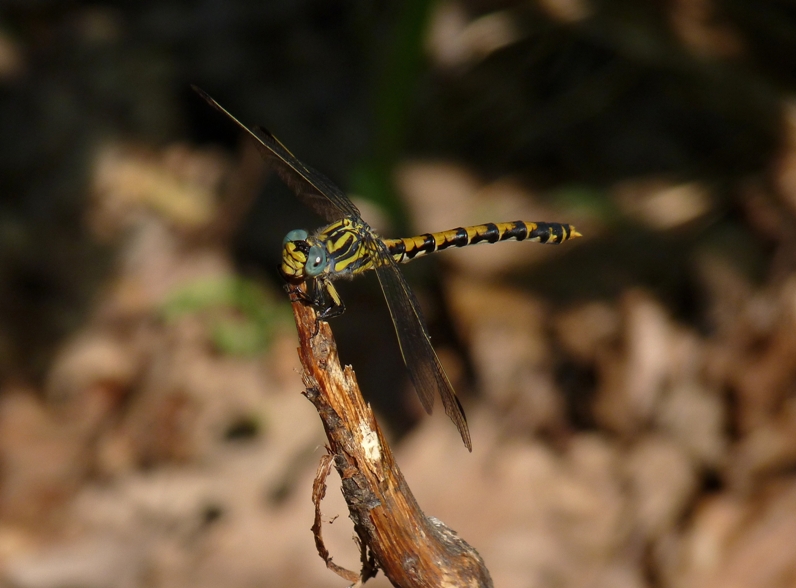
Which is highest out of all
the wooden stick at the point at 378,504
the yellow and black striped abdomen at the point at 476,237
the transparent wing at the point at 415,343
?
Answer: the yellow and black striped abdomen at the point at 476,237

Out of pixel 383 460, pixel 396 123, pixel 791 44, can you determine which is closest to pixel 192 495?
pixel 396 123

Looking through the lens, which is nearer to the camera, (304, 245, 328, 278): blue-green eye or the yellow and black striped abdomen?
(304, 245, 328, 278): blue-green eye

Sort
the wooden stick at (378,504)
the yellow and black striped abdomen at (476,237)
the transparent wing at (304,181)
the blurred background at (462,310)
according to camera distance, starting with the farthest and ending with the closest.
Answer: the blurred background at (462,310) < the yellow and black striped abdomen at (476,237) < the transparent wing at (304,181) < the wooden stick at (378,504)

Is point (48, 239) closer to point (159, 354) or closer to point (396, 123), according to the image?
point (159, 354)

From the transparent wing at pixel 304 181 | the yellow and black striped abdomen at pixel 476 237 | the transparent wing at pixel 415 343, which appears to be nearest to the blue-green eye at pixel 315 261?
the transparent wing at pixel 415 343

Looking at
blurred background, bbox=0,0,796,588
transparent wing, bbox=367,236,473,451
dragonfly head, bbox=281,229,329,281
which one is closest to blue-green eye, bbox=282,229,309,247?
dragonfly head, bbox=281,229,329,281

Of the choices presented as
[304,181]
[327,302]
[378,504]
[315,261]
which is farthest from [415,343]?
[304,181]

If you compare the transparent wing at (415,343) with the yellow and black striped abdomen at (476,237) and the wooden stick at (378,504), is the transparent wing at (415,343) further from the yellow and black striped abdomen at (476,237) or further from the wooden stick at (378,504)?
the wooden stick at (378,504)

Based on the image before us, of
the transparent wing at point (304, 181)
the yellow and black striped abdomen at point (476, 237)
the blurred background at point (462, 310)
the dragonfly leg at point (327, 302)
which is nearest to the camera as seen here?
the dragonfly leg at point (327, 302)

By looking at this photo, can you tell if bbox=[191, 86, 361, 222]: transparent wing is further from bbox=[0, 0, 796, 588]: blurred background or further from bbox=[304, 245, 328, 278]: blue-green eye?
bbox=[0, 0, 796, 588]: blurred background
